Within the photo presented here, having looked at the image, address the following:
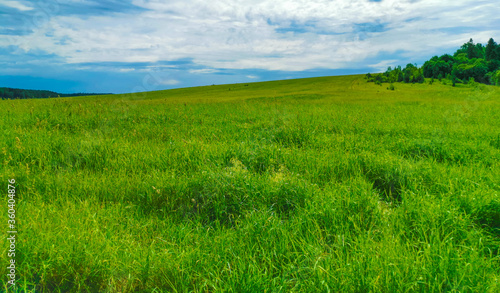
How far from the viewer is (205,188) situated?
A: 11.2 feet

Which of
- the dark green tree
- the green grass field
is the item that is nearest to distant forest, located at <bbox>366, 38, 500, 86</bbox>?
the dark green tree

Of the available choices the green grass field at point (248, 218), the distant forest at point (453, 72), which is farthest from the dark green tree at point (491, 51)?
the green grass field at point (248, 218)

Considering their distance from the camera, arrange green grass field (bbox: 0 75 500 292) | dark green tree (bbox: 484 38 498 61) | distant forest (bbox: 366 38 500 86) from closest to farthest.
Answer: green grass field (bbox: 0 75 500 292)
distant forest (bbox: 366 38 500 86)
dark green tree (bbox: 484 38 498 61)

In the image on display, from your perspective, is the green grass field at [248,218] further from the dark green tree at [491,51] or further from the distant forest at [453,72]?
the dark green tree at [491,51]

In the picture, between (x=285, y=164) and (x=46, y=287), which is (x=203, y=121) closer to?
(x=285, y=164)

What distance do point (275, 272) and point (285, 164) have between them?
237 cm

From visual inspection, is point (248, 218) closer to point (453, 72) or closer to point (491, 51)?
point (453, 72)

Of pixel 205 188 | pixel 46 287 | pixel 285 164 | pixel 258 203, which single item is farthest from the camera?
pixel 285 164

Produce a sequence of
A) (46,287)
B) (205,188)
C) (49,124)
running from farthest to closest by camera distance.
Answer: (49,124) < (205,188) < (46,287)

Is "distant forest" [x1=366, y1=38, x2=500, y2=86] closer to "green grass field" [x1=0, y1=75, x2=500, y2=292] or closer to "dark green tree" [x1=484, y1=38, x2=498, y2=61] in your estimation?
"dark green tree" [x1=484, y1=38, x2=498, y2=61]

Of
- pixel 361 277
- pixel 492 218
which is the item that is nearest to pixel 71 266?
pixel 361 277

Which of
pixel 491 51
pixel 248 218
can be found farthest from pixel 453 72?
pixel 248 218

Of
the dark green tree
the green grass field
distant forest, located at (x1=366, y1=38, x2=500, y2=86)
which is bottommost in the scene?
the green grass field

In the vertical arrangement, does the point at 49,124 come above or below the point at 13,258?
above
